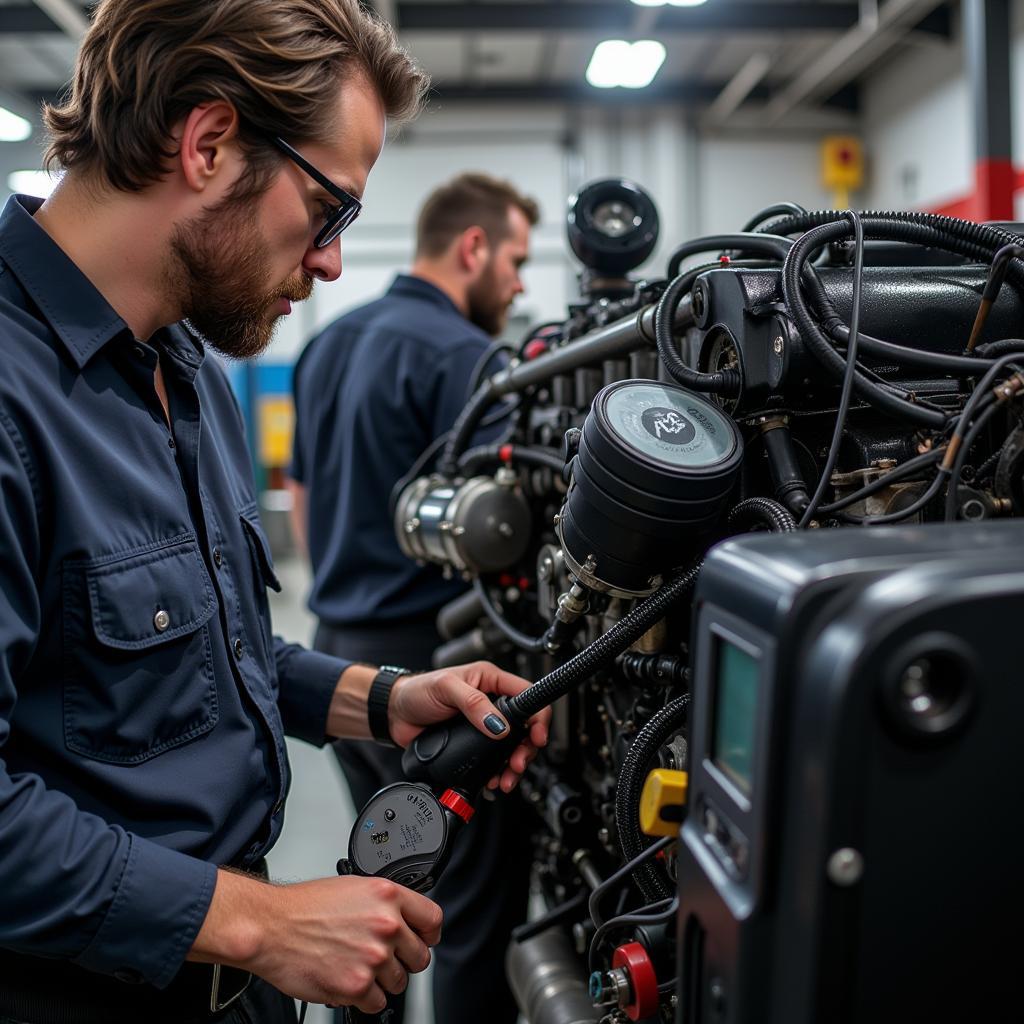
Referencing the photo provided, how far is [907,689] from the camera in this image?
0.44m

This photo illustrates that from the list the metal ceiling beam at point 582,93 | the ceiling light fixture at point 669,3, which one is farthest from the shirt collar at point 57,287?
the metal ceiling beam at point 582,93

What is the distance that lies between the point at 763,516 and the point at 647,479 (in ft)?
0.35

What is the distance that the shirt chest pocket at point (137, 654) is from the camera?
2.68 feet

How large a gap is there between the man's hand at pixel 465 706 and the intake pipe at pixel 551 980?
316 mm

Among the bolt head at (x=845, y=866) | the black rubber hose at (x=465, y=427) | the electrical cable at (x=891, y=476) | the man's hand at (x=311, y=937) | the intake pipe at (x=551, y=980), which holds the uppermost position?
the black rubber hose at (x=465, y=427)

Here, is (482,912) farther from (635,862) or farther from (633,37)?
(633,37)

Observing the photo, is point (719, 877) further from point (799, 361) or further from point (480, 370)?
point (480, 370)

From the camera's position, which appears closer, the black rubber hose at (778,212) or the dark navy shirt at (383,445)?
the black rubber hose at (778,212)

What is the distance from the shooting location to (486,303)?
2.53 m

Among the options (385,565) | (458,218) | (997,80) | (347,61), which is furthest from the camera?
(997,80)

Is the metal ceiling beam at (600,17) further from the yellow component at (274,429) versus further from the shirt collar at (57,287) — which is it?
the shirt collar at (57,287)

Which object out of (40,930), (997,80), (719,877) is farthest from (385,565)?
(997,80)

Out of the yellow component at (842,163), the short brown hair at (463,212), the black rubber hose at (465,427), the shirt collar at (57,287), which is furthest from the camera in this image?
the yellow component at (842,163)

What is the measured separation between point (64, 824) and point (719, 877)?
20.2 inches
